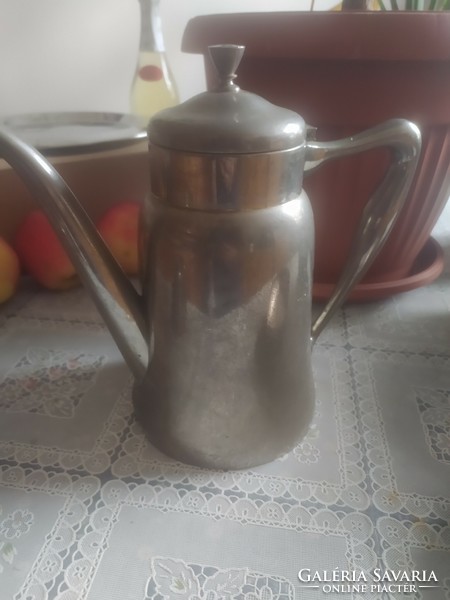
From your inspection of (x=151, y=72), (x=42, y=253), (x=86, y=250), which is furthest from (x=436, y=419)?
(x=151, y=72)

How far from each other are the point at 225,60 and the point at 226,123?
0.15 ft

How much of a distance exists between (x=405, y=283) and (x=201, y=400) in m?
0.31

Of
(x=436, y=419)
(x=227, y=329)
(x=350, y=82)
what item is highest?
(x=350, y=82)

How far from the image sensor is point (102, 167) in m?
0.58

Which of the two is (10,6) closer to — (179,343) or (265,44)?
(265,44)

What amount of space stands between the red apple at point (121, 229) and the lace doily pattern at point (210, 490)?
0.15m

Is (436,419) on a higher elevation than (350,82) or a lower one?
lower

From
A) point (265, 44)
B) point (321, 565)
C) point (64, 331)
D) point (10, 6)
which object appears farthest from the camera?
point (10, 6)

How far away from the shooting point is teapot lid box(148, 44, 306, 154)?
253 millimetres

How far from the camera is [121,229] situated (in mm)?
562

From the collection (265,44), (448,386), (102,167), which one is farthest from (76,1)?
(448,386)

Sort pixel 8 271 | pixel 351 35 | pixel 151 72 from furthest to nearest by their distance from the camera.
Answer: pixel 151 72 < pixel 8 271 < pixel 351 35

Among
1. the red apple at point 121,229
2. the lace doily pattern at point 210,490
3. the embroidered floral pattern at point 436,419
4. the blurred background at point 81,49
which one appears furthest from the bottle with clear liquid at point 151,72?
the embroidered floral pattern at point 436,419

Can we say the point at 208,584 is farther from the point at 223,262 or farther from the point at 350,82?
the point at 350,82
